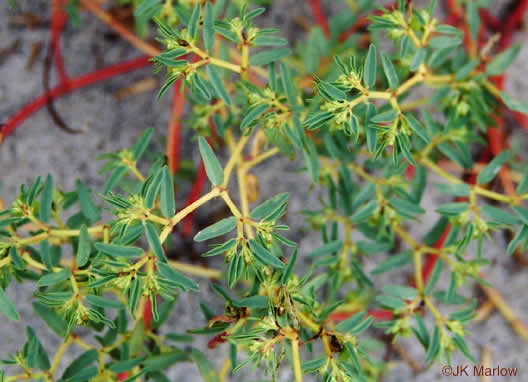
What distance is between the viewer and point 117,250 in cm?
119

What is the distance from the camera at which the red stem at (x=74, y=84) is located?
2115 millimetres

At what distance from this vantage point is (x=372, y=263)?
2.16m

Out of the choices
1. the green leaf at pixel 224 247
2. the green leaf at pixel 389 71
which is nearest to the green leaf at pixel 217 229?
the green leaf at pixel 224 247

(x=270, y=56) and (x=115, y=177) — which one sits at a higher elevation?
(x=270, y=56)

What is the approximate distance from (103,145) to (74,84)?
241 mm

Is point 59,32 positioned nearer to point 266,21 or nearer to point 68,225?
point 266,21

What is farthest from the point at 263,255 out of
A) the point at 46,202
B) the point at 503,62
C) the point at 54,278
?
Result: the point at 503,62

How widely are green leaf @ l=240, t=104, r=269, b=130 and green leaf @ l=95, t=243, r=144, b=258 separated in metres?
0.36

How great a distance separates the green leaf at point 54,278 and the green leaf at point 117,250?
0.46 feet

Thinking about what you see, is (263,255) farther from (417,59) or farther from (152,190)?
(417,59)

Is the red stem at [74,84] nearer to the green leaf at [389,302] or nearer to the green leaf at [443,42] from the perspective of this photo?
the green leaf at [443,42]

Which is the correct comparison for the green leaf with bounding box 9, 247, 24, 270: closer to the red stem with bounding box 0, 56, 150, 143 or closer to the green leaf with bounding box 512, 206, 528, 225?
the red stem with bounding box 0, 56, 150, 143

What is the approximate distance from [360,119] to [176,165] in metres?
0.70

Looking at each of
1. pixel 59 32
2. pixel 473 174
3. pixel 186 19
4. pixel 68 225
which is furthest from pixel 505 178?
pixel 59 32
